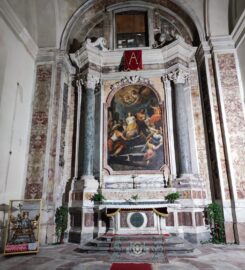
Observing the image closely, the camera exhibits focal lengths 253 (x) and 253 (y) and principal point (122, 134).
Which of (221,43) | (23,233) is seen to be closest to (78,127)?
(23,233)

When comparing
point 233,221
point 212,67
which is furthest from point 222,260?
point 212,67

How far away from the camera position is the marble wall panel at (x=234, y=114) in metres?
7.44

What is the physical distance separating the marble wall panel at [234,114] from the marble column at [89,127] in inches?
175

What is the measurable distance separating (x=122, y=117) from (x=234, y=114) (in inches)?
146

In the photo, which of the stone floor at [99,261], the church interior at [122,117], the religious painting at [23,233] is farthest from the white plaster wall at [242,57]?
the religious painting at [23,233]

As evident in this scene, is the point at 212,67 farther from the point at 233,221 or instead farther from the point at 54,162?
the point at 54,162

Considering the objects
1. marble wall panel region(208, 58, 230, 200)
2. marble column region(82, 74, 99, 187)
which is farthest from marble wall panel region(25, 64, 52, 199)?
marble wall panel region(208, 58, 230, 200)

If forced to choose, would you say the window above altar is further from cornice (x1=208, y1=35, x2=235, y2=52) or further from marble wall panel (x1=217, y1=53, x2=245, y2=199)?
marble wall panel (x1=217, y1=53, x2=245, y2=199)

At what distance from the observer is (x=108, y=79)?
9766mm

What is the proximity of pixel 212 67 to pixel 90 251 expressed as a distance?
272 inches

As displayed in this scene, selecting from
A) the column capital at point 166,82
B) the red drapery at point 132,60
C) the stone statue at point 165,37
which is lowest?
the column capital at point 166,82

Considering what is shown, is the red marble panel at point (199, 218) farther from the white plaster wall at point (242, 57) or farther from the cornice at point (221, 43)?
the cornice at point (221, 43)

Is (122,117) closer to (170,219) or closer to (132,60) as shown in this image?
(132,60)

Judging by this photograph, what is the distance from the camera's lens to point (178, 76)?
358 inches
